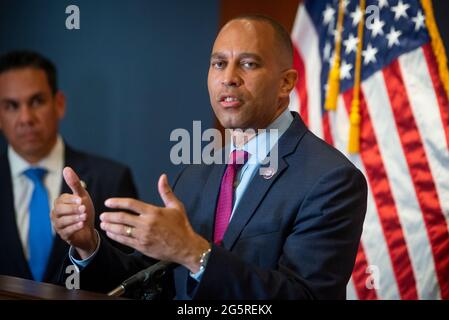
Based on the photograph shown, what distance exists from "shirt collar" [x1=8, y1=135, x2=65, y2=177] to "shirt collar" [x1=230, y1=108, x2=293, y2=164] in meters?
1.58

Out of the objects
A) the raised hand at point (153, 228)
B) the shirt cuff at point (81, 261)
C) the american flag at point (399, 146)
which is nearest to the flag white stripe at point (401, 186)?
the american flag at point (399, 146)

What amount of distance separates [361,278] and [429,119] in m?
0.77

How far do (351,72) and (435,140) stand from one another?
19.5 inches

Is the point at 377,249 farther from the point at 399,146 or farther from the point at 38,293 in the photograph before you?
the point at 38,293

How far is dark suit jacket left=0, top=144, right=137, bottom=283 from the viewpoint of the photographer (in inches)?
120

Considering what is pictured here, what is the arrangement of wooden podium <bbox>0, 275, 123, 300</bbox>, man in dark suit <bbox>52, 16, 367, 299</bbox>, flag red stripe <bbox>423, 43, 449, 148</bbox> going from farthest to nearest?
flag red stripe <bbox>423, 43, 449, 148</bbox>, man in dark suit <bbox>52, 16, 367, 299</bbox>, wooden podium <bbox>0, 275, 123, 300</bbox>

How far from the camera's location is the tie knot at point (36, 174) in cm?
316

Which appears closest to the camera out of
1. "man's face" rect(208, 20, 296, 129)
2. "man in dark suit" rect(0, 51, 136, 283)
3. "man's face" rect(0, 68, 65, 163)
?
"man's face" rect(208, 20, 296, 129)

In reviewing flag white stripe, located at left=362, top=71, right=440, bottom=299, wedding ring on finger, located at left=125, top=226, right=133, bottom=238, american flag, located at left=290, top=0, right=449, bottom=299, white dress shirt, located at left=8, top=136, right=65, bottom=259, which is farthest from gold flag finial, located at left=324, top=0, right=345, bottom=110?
wedding ring on finger, located at left=125, top=226, right=133, bottom=238

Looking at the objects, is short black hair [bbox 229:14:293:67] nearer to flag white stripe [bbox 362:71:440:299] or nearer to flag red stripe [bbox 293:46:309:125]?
flag white stripe [bbox 362:71:440:299]

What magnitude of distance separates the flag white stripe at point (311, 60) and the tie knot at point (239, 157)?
1.16 meters

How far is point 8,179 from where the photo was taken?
10.6 feet
